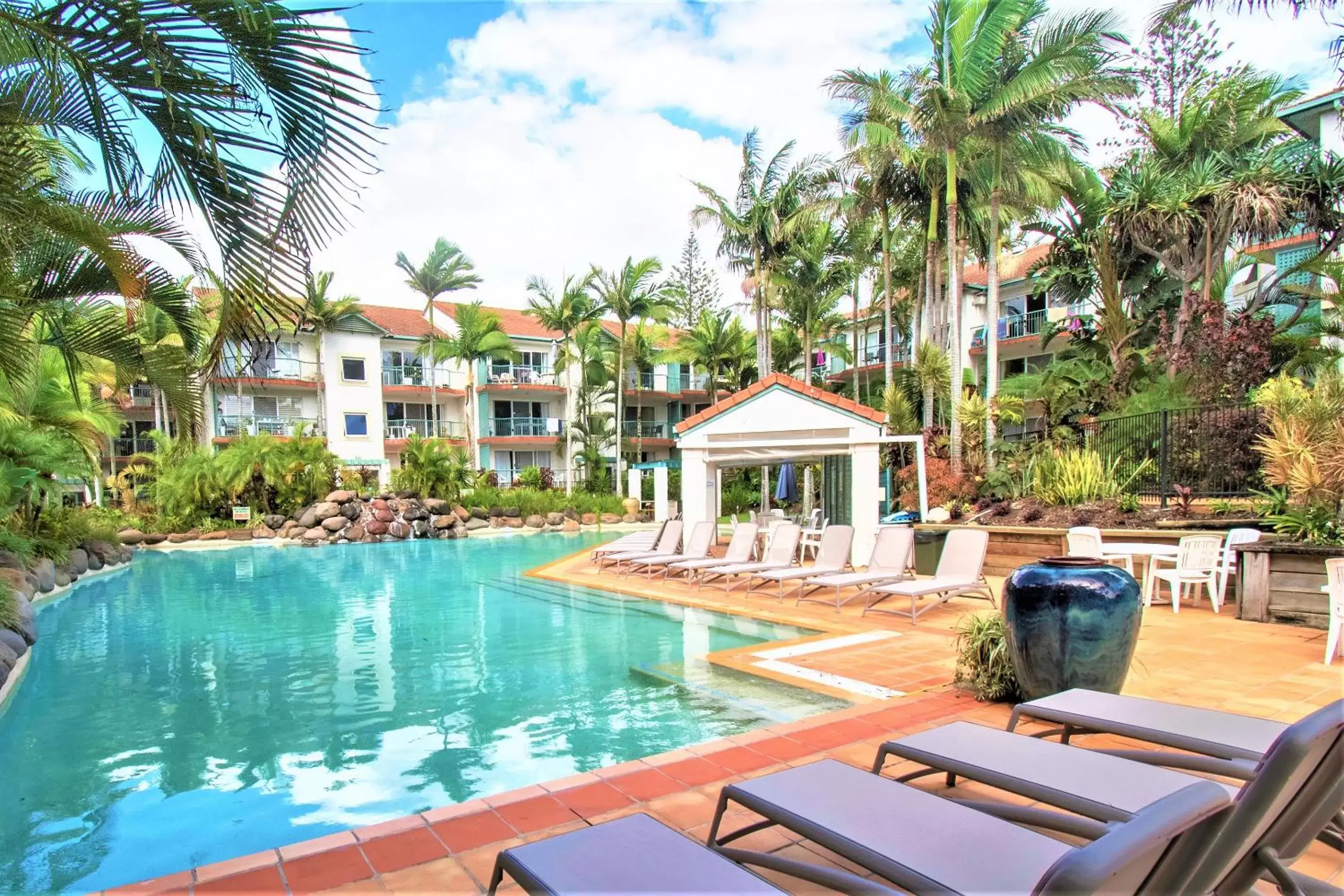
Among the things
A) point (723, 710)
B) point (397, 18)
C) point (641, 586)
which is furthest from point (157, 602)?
point (397, 18)

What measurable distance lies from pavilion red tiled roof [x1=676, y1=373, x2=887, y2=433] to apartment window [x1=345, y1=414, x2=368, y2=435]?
85.6 ft

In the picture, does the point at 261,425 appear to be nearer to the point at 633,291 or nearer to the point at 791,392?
the point at 633,291

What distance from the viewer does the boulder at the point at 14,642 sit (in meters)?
7.71

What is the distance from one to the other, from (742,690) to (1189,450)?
9.92 m

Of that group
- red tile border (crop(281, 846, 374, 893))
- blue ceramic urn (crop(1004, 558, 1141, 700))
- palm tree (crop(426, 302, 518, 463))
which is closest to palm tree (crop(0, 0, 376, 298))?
red tile border (crop(281, 846, 374, 893))

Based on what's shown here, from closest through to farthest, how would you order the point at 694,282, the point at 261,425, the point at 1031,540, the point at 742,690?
the point at 742,690
the point at 1031,540
the point at 261,425
the point at 694,282

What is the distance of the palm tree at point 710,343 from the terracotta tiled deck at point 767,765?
95.2 ft

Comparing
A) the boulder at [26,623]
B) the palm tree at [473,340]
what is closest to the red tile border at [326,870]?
the boulder at [26,623]

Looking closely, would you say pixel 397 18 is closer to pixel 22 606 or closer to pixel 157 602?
pixel 22 606


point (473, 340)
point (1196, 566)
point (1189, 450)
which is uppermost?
point (473, 340)

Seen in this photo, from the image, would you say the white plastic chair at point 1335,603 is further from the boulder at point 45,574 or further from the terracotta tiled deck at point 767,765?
the boulder at point 45,574

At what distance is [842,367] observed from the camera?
4028 centimetres

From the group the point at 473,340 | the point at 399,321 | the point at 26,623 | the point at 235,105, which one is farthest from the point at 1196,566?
the point at 399,321

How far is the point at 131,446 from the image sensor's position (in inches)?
1382
